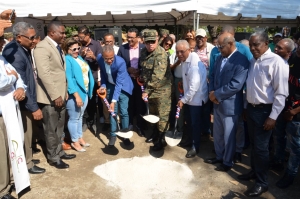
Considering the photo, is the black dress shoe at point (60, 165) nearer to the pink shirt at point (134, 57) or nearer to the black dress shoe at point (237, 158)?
the pink shirt at point (134, 57)

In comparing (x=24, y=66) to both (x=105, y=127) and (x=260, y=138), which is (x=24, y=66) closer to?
(x=105, y=127)

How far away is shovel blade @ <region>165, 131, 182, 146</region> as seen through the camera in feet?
12.6

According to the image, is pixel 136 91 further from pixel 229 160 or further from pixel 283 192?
pixel 283 192

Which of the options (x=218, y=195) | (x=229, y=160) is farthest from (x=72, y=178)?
(x=229, y=160)

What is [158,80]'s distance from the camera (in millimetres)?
3902

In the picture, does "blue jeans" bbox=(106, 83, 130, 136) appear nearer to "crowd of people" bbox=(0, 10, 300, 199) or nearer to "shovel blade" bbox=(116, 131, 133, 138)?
"crowd of people" bbox=(0, 10, 300, 199)

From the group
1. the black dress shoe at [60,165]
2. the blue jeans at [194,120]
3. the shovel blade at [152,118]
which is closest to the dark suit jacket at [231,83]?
the blue jeans at [194,120]

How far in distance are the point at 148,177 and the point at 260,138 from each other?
4.81 feet

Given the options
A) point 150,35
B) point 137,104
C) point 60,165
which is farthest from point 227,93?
point 60,165

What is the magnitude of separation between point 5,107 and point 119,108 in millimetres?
1857

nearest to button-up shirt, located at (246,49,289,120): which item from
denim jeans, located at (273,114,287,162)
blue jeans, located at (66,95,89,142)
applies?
denim jeans, located at (273,114,287,162)

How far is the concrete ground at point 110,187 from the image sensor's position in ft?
9.98

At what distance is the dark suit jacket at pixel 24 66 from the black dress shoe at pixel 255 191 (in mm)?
2711

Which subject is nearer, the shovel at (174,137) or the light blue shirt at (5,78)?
the light blue shirt at (5,78)
